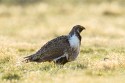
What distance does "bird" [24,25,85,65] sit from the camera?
43.4ft

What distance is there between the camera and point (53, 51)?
13.4 meters

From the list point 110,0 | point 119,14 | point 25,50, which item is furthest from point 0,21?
point 25,50

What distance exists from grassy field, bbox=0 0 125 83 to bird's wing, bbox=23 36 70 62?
0.16 m

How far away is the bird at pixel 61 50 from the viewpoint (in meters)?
13.2

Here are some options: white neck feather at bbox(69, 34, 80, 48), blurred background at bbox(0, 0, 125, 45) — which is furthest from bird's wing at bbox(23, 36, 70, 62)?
blurred background at bbox(0, 0, 125, 45)

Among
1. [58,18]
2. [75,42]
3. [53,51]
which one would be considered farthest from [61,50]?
[58,18]

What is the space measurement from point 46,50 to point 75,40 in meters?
0.73

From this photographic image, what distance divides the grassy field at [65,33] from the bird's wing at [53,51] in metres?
0.16

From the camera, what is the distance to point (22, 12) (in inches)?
1460

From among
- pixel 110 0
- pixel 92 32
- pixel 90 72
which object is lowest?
pixel 90 72

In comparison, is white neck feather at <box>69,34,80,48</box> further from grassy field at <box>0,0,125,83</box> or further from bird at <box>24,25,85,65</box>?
grassy field at <box>0,0,125,83</box>

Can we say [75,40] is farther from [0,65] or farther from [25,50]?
[25,50]

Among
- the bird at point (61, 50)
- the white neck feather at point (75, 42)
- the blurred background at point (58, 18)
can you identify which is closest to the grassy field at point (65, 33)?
the blurred background at point (58, 18)

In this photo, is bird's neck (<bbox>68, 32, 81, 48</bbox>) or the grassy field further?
bird's neck (<bbox>68, 32, 81, 48</bbox>)
